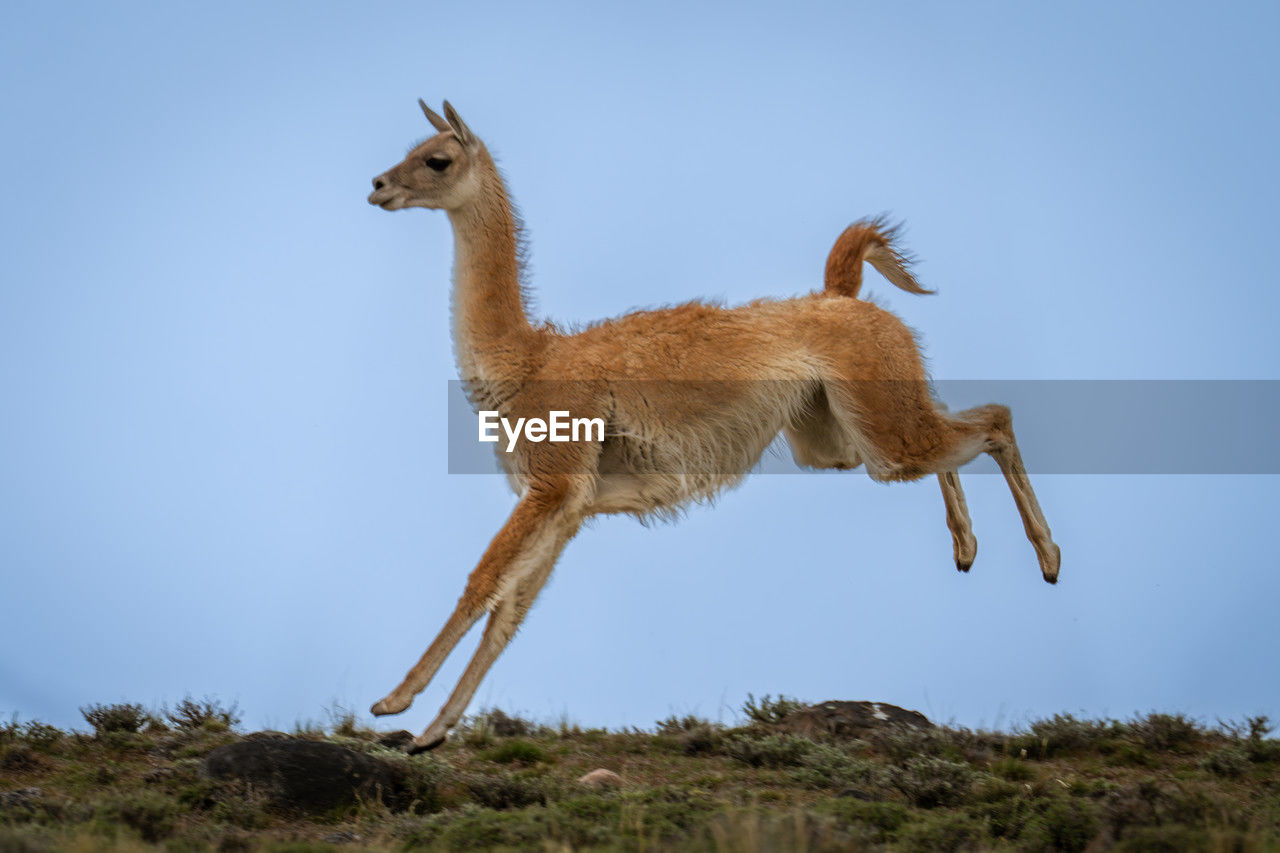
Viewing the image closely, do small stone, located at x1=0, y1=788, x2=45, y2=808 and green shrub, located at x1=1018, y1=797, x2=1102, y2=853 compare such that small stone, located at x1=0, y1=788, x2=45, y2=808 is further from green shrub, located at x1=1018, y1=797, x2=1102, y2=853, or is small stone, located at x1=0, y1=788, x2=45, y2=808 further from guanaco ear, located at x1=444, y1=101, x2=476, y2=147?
green shrub, located at x1=1018, y1=797, x2=1102, y2=853

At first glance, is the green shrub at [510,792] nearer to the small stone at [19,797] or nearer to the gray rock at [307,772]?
the gray rock at [307,772]

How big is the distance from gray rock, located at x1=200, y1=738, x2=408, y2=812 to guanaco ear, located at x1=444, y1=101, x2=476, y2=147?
447 centimetres

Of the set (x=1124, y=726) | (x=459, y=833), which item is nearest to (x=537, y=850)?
(x=459, y=833)

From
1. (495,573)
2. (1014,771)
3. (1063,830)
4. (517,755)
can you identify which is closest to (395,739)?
(517,755)

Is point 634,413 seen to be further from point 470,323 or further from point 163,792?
point 163,792

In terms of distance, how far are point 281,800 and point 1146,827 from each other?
5.16 m

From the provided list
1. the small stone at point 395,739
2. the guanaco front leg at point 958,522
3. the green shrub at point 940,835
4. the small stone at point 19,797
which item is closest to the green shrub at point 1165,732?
the guanaco front leg at point 958,522

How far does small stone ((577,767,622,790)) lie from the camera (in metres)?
8.65

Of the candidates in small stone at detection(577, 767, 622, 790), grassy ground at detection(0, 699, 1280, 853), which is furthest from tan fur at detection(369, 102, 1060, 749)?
grassy ground at detection(0, 699, 1280, 853)

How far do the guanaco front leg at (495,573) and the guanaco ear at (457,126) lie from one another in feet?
9.00

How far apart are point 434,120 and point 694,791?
5241 mm

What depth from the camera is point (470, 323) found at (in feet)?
30.4

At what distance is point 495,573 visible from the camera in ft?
27.4

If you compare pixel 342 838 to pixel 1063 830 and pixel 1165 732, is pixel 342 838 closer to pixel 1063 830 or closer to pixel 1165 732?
pixel 1063 830
